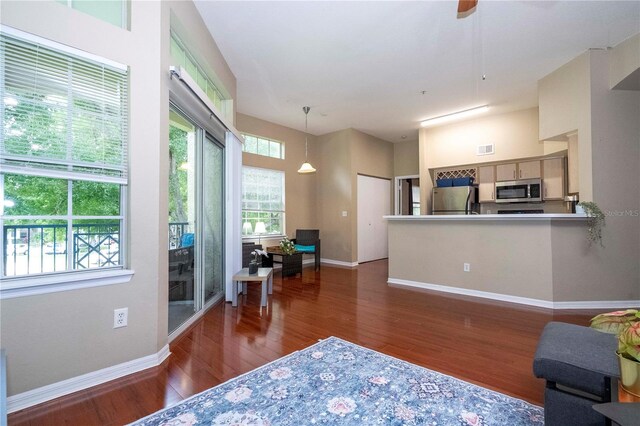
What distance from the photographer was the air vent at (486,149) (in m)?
5.72

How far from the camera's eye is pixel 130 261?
2.06 metres

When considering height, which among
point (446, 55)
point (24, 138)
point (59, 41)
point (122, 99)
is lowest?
point (24, 138)

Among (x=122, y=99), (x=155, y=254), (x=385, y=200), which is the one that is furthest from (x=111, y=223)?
(x=385, y=200)

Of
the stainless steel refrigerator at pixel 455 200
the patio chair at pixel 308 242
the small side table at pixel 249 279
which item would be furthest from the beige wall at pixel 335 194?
the small side table at pixel 249 279

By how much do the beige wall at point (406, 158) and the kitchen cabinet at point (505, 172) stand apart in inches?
79.5

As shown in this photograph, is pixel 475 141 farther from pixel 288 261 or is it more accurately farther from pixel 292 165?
pixel 288 261

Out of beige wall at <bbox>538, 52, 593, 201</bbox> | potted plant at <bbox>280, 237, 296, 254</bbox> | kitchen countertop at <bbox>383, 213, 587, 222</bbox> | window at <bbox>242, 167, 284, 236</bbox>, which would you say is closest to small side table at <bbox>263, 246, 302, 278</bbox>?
potted plant at <bbox>280, 237, 296, 254</bbox>

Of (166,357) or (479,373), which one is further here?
(166,357)

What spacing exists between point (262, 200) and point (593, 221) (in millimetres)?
5190

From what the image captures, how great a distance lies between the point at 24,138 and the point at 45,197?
36 centimetres

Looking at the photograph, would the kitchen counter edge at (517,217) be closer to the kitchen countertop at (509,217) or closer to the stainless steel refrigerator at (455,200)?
the kitchen countertop at (509,217)

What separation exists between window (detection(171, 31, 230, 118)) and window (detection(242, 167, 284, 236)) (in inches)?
81.7

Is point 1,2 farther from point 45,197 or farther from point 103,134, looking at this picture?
point 45,197

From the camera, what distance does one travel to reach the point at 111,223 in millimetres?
2051
